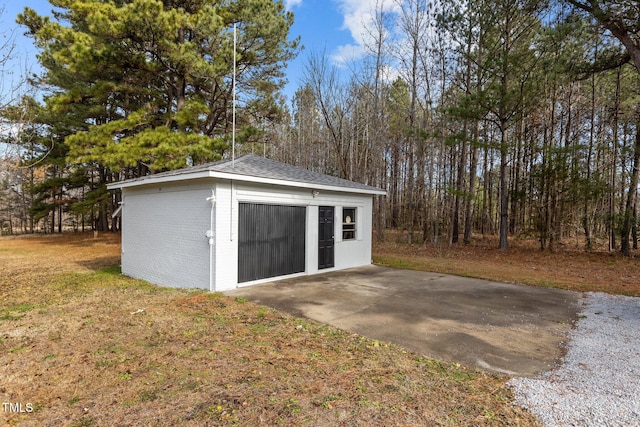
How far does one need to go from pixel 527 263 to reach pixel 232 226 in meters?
10.5

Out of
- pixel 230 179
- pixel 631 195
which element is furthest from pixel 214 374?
pixel 631 195

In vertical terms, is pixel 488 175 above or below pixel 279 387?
above

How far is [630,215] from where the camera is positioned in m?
11.6

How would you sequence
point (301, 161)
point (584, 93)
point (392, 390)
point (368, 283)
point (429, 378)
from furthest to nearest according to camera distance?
point (301, 161) < point (584, 93) < point (368, 283) < point (429, 378) < point (392, 390)

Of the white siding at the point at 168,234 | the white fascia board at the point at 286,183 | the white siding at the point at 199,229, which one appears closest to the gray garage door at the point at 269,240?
the white siding at the point at 199,229

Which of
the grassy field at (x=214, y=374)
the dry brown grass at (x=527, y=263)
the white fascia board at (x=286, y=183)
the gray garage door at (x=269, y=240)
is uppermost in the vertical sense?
the white fascia board at (x=286, y=183)

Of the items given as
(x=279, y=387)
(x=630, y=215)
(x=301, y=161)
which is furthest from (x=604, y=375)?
(x=301, y=161)

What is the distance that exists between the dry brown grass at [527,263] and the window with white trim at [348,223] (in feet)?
Result: 5.28

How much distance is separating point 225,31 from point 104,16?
11.8 feet

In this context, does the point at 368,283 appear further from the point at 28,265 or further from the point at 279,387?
the point at 28,265

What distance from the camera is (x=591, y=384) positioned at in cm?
286

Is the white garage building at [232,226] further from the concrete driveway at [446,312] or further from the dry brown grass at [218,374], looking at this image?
the dry brown grass at [218,374]

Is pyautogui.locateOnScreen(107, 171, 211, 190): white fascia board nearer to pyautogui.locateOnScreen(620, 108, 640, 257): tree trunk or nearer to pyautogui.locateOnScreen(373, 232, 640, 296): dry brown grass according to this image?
pyautogui.locateOnScreen(373, 232, 640, 296): dry brown grass

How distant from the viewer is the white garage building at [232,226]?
20.8 ft
